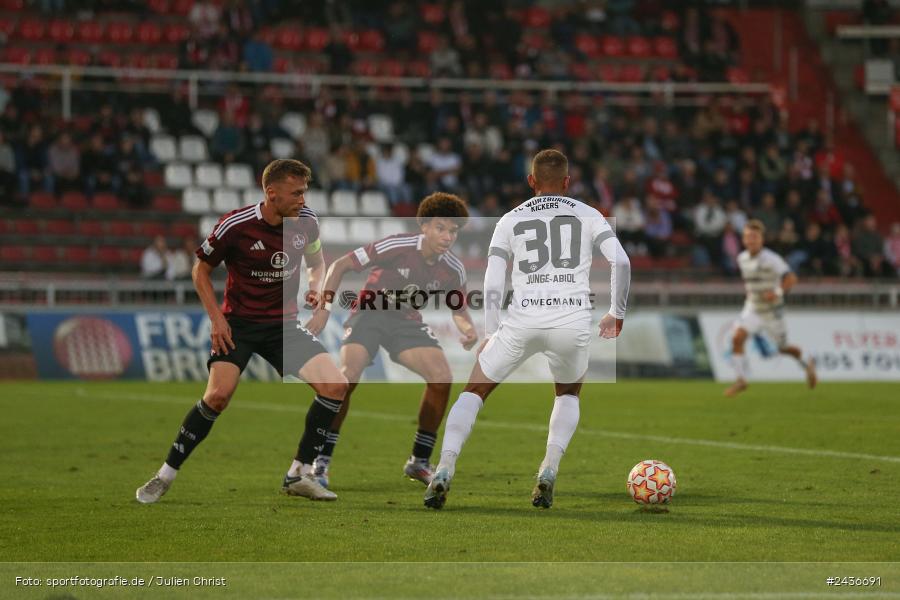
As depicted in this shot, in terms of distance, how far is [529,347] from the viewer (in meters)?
8.86

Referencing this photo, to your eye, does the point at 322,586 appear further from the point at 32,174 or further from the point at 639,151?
the point at 639,151

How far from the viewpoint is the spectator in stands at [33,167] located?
2616 cm

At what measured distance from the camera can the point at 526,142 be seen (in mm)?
29688

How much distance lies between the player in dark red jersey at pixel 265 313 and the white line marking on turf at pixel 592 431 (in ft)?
15.9

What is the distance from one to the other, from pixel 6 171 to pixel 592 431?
595 inches

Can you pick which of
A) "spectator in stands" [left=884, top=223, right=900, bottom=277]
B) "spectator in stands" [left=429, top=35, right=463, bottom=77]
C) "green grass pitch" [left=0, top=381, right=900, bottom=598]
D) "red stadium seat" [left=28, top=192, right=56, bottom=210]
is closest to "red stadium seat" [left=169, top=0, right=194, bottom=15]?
"spectator in stands" [left=429, top=35, right=463, bottom=77]

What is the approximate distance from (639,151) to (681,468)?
19611mm

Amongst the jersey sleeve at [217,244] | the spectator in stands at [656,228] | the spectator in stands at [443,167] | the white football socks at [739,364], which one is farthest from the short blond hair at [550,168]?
the spectator in stands at [656,228]

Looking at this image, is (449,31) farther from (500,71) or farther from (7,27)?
(7,27)

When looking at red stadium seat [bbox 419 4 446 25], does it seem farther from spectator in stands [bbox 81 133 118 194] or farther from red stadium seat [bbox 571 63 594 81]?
spectator in stands [bbox 81 133 118 194]

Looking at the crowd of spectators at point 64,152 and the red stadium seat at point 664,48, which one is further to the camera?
the red stadium seat at point 664,48

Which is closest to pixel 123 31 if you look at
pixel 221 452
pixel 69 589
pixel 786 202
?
pixel 786 202

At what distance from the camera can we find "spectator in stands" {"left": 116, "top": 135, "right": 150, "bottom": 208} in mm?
26750

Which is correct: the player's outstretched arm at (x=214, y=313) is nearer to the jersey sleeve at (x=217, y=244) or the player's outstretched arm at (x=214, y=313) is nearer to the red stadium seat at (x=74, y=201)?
the jersey sleeve at (x=217, y=244)
